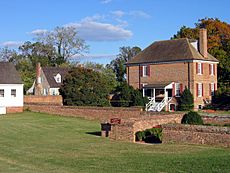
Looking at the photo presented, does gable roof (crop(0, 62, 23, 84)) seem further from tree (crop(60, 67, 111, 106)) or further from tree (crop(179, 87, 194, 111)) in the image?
tree (crop(179, 87, 194, 111))

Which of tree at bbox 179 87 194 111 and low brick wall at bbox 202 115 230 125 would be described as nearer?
low brick wall at bbox 202 115 230 125

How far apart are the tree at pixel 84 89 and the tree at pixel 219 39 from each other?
16.6m

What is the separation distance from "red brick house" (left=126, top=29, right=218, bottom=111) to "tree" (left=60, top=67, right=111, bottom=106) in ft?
18.7

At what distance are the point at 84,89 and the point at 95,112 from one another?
9.69 meters

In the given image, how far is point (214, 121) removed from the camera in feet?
98.8

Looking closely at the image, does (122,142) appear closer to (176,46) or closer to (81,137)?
(81,137)

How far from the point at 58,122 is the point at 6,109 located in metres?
13.6

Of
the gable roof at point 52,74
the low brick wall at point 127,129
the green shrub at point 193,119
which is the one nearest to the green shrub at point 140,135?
the low brick wall at point 127,129

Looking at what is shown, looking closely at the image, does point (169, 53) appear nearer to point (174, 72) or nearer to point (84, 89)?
point (174, 72)

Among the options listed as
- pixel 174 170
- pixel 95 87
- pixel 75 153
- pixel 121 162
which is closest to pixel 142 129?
pixel 75 153

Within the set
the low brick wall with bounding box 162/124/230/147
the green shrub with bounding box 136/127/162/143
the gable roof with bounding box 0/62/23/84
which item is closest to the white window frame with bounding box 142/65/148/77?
the gable roof with bounding box 0/62/23/84

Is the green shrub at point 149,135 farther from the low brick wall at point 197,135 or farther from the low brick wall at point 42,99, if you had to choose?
the low brick wall at point 42,99

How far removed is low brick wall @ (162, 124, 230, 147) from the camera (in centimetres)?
1970

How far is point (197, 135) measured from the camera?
67.5 feet
